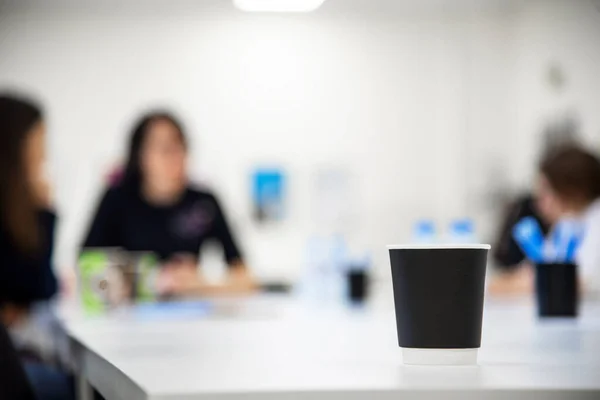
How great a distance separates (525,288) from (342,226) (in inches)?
117

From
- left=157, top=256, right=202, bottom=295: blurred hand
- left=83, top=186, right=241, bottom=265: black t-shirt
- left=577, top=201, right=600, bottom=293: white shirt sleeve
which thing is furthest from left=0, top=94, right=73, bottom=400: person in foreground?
left=577, top=201, right=600, bottom=293: white shirt sleeve

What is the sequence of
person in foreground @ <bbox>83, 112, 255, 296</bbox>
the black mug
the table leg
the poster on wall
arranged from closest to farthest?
the table leg < the black mug < person in foreground @ <bbox>83, 112, 255, 296</bbox> < the poster on wall

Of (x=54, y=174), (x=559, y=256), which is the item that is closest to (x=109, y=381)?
(x=559, y=256)

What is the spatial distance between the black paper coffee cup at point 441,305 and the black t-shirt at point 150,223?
2.79m

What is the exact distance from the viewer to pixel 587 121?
5523mm

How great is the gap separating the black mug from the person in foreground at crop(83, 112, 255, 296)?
1782 mm

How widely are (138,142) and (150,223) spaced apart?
1.03 ft

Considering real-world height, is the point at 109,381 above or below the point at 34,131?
below

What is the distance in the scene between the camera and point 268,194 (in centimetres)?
572

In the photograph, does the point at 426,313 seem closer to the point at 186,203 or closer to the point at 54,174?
the point at 186,203

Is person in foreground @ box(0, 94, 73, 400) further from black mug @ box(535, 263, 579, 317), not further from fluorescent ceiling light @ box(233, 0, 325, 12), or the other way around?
black mug @ box(535, 263, 579, 317)

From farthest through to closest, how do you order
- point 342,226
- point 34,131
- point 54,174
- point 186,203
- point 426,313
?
point 342,226 < point 54,174 < point 186,203 < point 34,131 < point 426,313

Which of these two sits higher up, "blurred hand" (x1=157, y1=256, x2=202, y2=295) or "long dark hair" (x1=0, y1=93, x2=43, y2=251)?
"long dark hair" (x1=0, y1=93, x2=43, y2=251)

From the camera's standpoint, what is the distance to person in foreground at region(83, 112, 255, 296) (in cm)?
350
